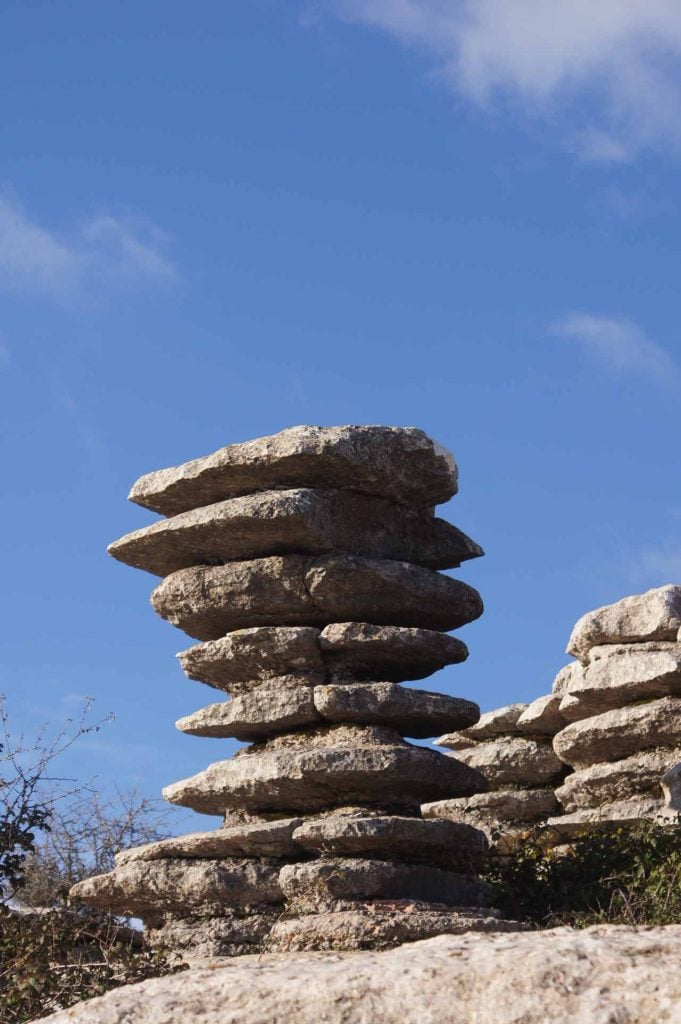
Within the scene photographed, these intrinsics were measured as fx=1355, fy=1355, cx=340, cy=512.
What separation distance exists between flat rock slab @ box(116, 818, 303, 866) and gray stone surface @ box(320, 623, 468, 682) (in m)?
1.81

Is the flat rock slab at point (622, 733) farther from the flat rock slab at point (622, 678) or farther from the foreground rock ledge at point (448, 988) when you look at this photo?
the foreground rock ledge at point (448, 988)

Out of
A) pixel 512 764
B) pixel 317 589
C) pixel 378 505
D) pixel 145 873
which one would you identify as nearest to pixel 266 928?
pixel 145 873

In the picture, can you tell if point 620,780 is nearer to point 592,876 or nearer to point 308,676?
point 592,876

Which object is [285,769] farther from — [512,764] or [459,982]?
[459,982]

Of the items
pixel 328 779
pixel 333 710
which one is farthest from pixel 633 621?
pixel 328 779

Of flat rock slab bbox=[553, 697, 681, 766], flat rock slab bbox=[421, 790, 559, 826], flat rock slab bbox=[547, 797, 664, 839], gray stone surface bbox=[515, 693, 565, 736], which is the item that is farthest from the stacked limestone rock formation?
gray stone surface bbox=[515, 693, 565, 736]

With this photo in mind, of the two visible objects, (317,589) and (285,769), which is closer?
(285,769)

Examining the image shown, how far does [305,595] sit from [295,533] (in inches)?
24.9

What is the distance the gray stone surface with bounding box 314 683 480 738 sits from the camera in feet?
43.1

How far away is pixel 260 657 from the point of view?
13672 millimetres

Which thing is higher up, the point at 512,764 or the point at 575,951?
the point at 512,764

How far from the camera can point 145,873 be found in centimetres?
1268

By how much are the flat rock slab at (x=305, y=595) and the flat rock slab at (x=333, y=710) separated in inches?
31.8

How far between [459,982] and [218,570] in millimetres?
8872
